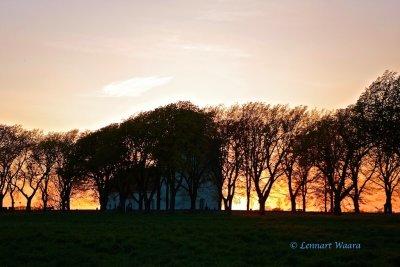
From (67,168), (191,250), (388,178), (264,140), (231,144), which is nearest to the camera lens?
(191,250)

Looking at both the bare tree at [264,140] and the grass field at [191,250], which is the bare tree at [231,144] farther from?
the grass field at [191,250]

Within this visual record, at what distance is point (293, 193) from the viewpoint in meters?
106

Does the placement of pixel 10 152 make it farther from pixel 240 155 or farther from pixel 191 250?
pixel 191 250

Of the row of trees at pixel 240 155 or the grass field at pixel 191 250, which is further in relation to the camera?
the row of trees at pixel 240 155

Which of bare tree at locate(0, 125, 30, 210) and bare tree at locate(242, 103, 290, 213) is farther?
bare tree at locate(0, 125, 30, 210)

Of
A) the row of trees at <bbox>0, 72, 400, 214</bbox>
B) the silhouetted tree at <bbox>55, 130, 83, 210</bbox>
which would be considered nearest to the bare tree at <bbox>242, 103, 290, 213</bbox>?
the row of trees at <bbox>0, 72, 400, 214</bbox>

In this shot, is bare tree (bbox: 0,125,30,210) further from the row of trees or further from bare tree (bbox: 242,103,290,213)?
bare tree (bbox: 242,103,290,213)

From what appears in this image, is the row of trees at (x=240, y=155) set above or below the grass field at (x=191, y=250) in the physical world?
above

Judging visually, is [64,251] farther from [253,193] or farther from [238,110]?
[253,193]

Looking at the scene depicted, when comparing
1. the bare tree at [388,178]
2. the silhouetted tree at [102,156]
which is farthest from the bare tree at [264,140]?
the silhouetted tree at [102,156]

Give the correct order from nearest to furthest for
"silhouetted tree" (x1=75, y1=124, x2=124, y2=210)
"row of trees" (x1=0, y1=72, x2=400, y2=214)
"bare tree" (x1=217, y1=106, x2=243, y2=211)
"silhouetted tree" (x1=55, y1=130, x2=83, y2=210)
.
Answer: "row of trees" (x1=0, y1=72, x2=400, y2=214), "bare tree" (x1=217, y1=106, x2=243, y2=211), "silhouetted tree" (x1=75, y1=124, x2=124, y2=210), "silhouetted tree" (x1=55, y1=130, x2=83, y2=210)

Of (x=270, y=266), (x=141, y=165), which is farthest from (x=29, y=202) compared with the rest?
(x=270, y=266)

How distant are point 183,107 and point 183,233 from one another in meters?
55.6

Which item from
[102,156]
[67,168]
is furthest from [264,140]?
[67,168]
